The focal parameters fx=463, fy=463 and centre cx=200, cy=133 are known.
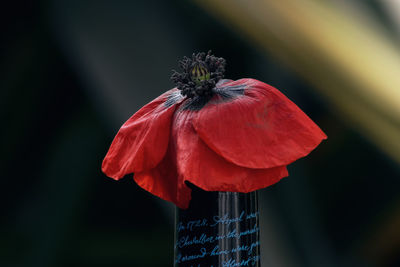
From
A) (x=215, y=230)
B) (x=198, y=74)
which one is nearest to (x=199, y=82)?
(x=198, y=74)

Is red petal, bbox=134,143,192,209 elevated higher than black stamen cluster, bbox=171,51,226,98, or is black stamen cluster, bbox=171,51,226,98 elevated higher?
black stamen cluster, bbox=171,51,226,98

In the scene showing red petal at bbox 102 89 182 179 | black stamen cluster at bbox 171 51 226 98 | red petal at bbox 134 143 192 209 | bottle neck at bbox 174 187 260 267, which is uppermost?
black stamen cluster at bbox 171 51 226 98

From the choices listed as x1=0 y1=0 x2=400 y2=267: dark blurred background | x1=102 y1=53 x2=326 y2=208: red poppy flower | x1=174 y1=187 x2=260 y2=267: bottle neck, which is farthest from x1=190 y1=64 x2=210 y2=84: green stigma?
x1=0 y1=0 x2=400 y2=267: dark blurred background

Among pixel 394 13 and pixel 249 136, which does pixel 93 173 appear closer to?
pixel 249 136

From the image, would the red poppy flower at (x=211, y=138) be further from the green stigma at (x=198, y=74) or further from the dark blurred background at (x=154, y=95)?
the dark blurred background at (x=154, y=95)

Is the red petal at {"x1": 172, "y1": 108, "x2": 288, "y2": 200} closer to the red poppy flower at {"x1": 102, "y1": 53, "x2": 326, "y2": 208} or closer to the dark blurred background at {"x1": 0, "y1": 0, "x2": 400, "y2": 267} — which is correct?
the red poppy flower at {"x1": 102, "y1": 53, "x2": 326, "y2": 208}

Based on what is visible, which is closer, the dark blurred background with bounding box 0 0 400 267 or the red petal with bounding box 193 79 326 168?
the red petal with bounding box 193 79 326 168
